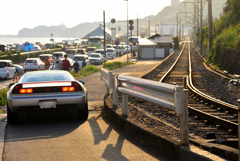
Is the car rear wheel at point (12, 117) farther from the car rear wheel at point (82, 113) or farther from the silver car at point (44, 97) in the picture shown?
the car rear wheel at point (82, 113)

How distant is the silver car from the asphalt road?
1.18ft

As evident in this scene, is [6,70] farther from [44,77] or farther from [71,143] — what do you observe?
[71,143]

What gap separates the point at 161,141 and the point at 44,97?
3.51 m

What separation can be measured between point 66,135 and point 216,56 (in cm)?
2887

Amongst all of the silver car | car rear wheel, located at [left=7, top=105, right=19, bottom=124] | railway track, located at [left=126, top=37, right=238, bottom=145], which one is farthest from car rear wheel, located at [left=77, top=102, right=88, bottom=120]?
car rear wheel, located at [left=7, top=105, right=19, bottom=124]

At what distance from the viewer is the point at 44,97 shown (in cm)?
902

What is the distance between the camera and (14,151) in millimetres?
6742

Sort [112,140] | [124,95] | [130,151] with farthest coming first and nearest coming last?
[124,95] → [112,140] → [130,151]

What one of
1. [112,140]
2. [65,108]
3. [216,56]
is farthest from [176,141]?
[216,56]

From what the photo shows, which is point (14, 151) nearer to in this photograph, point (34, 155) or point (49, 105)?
point (34, 155)

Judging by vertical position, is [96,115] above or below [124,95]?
below

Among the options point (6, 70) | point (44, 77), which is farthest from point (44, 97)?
point (6, 70)

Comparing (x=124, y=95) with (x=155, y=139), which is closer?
(x=155, y=139)

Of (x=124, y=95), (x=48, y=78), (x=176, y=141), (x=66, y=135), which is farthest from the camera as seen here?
(x=48, y=78)
